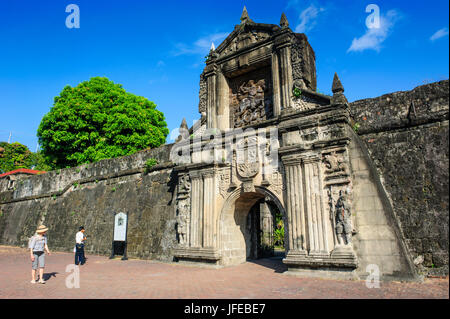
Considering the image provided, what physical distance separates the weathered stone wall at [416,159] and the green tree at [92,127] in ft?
55.3

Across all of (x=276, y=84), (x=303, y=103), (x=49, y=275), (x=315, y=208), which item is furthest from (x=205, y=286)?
(x=276, y=84)

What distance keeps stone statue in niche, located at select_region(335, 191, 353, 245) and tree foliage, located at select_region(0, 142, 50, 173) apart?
36.4 m

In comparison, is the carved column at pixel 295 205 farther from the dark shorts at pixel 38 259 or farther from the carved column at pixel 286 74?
the dark shorts at pixel 38 259

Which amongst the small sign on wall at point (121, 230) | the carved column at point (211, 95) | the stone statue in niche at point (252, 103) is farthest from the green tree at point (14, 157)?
the stone statue in niche at point (252, 103)

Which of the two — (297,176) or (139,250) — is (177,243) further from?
(297,176)

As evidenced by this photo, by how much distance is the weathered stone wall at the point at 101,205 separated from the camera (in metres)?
12.9

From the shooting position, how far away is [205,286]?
269 inches

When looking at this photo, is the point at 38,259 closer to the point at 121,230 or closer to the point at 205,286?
the point at 205,286

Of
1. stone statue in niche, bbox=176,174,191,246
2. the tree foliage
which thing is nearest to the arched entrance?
stone statue in niche, bbox=176,174,191,246

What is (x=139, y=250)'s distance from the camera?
1294 cm

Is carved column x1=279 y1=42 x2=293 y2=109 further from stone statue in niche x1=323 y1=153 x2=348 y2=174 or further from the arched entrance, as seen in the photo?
the arched entrance

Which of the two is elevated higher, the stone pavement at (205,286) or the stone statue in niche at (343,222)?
the stone statue in niche at (343,222)

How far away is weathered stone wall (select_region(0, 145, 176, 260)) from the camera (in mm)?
12930

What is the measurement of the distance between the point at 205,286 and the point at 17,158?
3929cm
